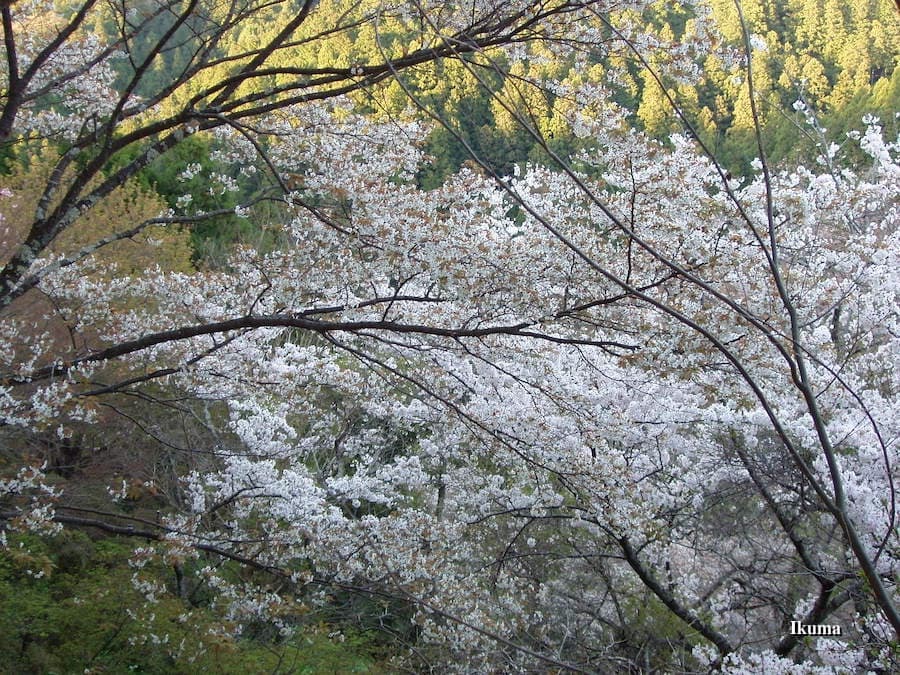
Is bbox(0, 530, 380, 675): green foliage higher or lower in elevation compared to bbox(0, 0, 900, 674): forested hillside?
lower

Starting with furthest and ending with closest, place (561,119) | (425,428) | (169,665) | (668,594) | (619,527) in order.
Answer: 1. (425,428)
2. (169,665)
3. (668,594)
4. (619,527)
5. (561,119)

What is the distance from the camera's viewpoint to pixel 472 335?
12.3 ft

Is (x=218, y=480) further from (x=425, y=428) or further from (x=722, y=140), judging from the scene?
(x=722, y=140)

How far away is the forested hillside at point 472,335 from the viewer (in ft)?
11.9

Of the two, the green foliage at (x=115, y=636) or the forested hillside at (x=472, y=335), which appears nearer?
the forested hillside at (x=472, y=335)

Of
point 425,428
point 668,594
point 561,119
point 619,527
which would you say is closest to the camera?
point 561,119

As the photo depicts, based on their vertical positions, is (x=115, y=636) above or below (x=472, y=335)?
below

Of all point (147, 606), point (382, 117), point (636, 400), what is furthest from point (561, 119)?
point (147, 606)

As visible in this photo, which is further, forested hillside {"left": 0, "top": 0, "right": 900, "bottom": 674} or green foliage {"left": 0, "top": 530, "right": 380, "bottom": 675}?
green foliage {"left": 0, "top": 530, "right": 380, "bottom": 675}

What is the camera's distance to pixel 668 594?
6.99 metres

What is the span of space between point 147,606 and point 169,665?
127 centimetres

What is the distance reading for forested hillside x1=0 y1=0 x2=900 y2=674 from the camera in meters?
3.62

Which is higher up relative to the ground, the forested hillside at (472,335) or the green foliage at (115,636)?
the forested hillside at (472,335)

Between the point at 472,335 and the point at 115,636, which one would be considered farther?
the point at 115,636
